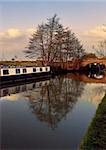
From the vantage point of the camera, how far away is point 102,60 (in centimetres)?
5222

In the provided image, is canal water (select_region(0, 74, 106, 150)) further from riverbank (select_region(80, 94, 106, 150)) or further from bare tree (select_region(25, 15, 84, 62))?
bare tree (select_region(25, 15, 84, 62))

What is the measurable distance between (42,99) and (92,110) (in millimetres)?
4390

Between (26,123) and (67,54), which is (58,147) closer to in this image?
Answer: (26,123)

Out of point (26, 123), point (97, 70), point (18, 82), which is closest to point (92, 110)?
point (26, 123)

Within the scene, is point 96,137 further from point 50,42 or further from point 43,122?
point 50,42

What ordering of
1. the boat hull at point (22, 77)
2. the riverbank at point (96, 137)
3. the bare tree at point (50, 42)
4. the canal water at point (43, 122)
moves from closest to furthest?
the riverbank at point (96, 137), the canal water at point (43, 122), the boat hull at point (22, 77), the bare tree at point (50, 42)

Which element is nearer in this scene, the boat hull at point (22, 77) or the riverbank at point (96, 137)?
the riverbank at point (96, 137)

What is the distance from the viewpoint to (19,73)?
26.5 meters

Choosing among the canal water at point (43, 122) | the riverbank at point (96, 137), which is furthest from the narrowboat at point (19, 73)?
the riverbank at point (96, 137)

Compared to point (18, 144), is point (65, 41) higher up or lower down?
higher up

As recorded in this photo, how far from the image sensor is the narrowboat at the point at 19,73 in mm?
24047

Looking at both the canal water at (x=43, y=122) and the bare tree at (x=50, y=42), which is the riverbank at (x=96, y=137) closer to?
the canal water at (x=43, y=122)

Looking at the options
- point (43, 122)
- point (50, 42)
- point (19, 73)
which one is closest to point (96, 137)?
point (43, 122)

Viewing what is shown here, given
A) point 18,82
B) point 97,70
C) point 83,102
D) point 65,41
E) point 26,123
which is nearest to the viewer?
point 26,123
